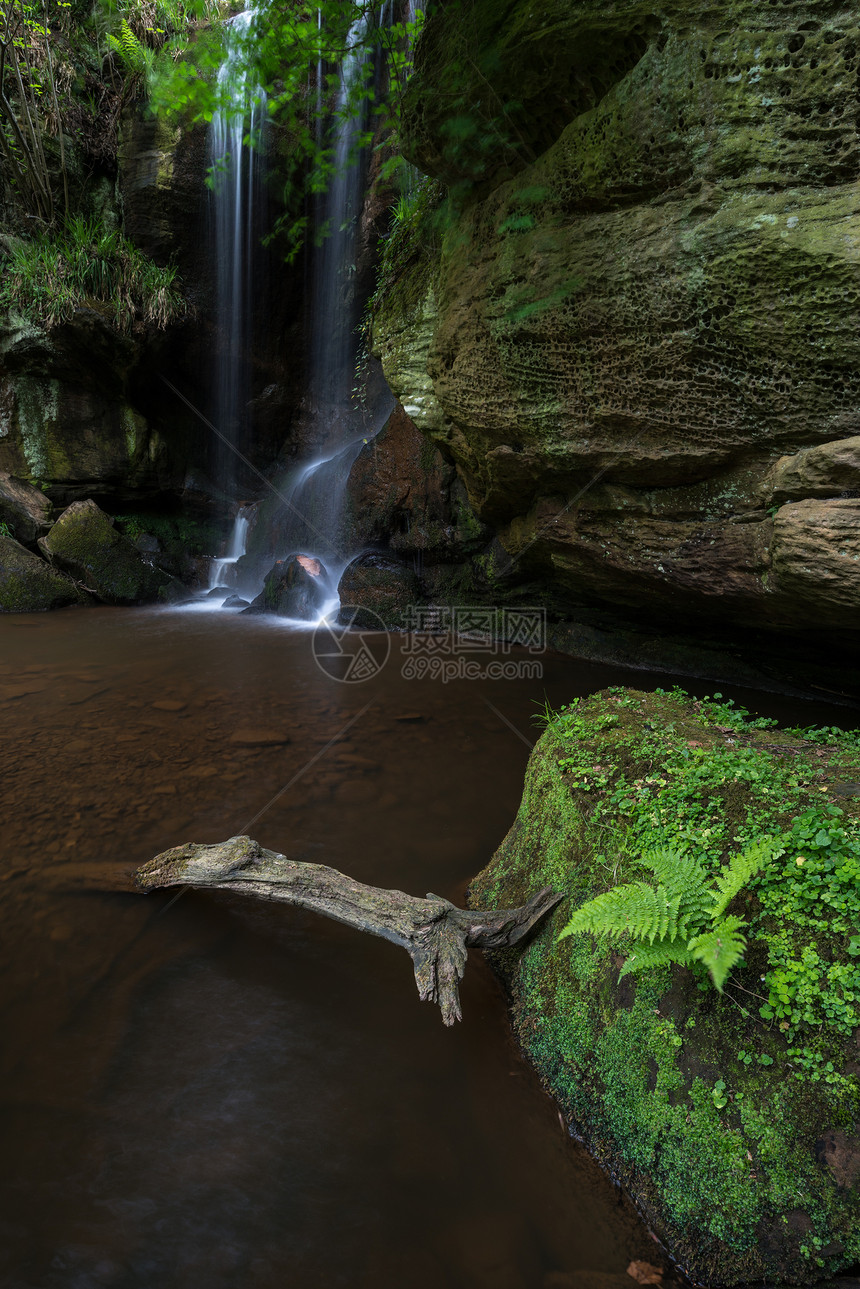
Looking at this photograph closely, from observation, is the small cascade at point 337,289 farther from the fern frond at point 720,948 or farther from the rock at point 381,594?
the fern frond at point 720,948

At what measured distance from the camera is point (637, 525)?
5.63 metres

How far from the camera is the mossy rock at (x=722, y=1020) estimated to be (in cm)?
154

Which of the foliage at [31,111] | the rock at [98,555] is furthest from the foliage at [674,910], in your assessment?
the foliage at [31,111]

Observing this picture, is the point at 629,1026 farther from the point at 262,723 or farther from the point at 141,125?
the point at 141,125

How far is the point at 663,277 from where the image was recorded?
4.17 meters

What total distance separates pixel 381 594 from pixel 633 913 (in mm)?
7904

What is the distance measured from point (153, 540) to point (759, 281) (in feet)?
39.9

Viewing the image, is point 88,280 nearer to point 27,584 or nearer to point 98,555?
point 98,555

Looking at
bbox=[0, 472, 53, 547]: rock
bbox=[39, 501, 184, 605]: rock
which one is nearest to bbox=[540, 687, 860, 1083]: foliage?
bbox=[39, 501, 184, 605]: rock

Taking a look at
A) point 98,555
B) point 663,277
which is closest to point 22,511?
point 98,555

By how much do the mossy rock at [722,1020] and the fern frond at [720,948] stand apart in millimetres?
187

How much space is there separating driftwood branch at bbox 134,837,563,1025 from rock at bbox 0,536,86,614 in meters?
9.16

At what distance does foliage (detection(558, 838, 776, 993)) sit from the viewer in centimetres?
178

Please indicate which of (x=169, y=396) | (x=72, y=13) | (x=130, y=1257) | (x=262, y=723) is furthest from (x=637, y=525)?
(x=72, y=13)
